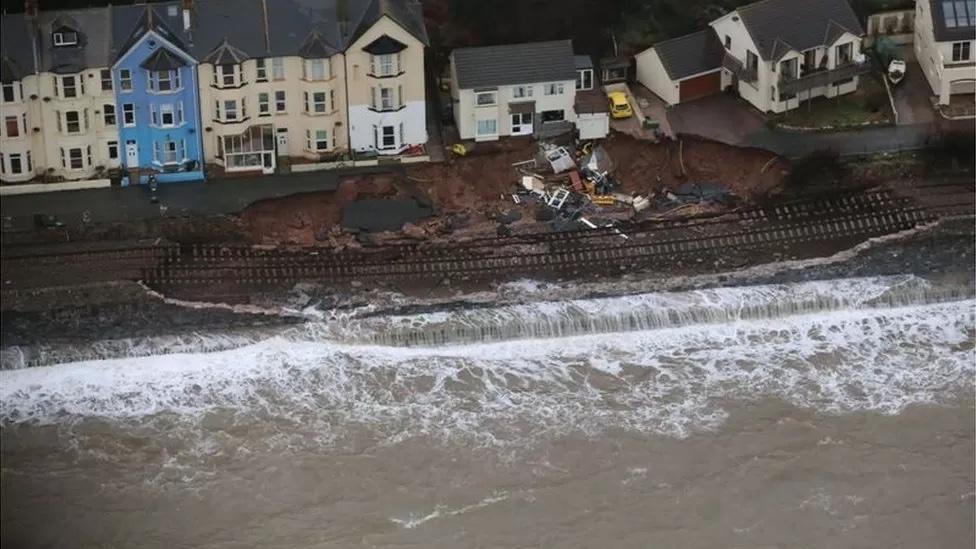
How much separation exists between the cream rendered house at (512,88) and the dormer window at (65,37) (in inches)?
281

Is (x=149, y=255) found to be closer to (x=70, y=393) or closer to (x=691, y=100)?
(x=70, y=393)

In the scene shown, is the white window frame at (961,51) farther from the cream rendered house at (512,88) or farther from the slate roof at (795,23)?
the cream rendered house at (512,88)

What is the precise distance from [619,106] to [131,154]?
9.48 metres

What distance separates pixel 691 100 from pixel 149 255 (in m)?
11.2

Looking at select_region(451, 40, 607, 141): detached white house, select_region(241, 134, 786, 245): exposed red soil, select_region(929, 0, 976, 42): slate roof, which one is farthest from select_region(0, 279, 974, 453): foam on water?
select_region(929, 0, 976, 42): slate roof

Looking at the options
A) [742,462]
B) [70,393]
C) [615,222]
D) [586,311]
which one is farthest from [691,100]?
[70,393]

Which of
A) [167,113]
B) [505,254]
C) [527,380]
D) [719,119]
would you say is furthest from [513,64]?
[527,380]

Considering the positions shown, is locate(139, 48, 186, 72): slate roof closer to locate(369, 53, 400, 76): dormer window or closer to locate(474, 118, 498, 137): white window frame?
locate(369, 53, 400, 76): dormer window

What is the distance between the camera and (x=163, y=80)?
38438mm

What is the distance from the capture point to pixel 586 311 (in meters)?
37.2

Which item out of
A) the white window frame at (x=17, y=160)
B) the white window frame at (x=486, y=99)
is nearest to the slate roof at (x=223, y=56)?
the white window frame at (x=17, y=160)

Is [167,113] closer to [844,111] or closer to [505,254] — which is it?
[505,254]

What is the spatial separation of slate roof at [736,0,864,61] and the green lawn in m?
1.23

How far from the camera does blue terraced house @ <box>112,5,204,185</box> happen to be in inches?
1501
